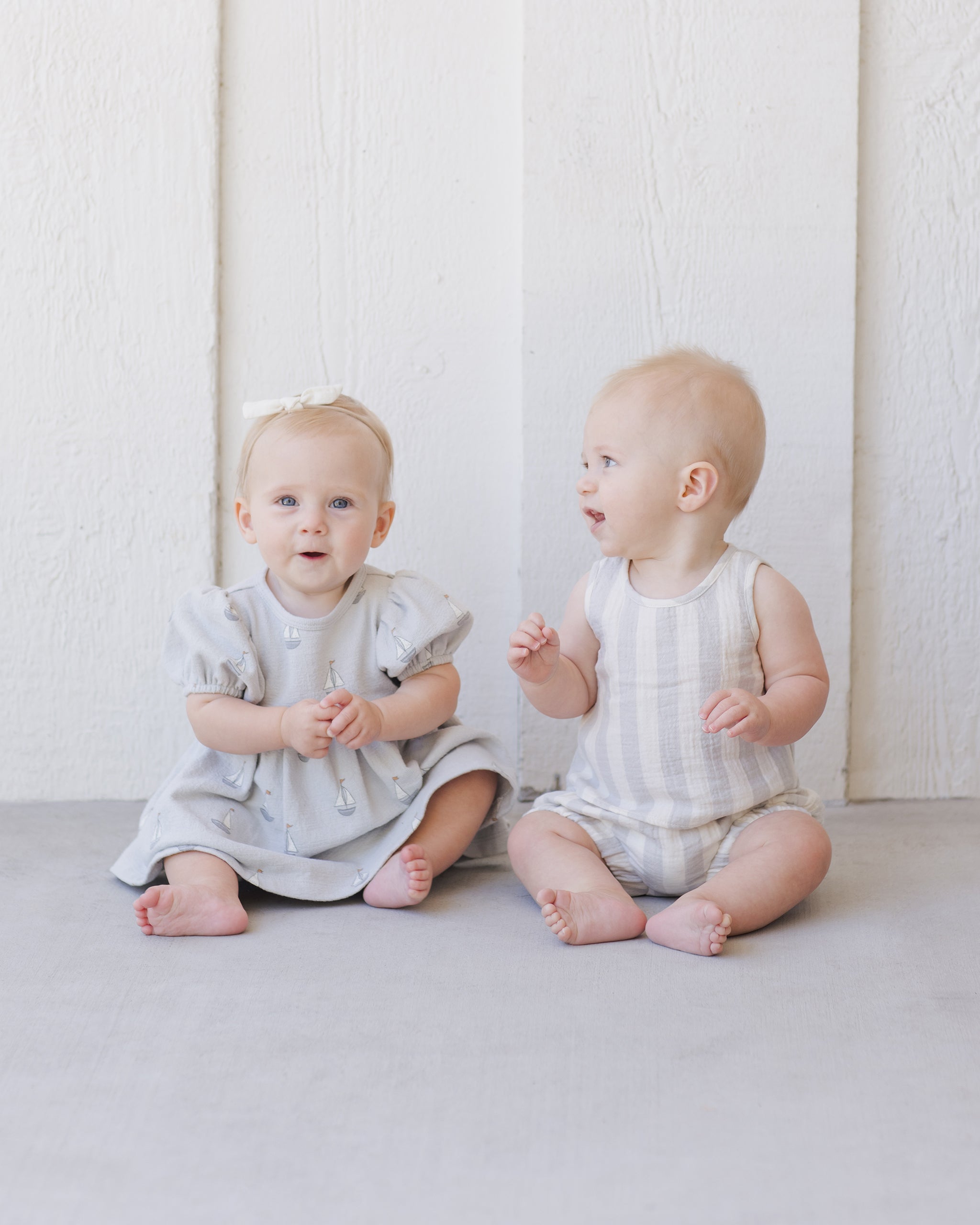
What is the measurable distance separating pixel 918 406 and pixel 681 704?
77cm

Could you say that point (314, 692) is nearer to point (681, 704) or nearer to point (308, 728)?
point (308, 728)

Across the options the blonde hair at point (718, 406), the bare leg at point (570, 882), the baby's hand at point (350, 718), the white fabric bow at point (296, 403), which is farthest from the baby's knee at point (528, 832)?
the white fabric bow at point (296, 403)

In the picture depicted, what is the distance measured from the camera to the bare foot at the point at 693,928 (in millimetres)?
1147

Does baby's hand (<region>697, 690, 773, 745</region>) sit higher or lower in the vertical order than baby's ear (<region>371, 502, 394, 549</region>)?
lower

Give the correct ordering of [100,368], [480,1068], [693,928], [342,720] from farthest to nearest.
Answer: [100,368]
[342,720]
[693,928]
[480,1068]

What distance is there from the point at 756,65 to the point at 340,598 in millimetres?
1045

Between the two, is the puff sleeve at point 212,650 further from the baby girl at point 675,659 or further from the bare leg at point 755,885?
the bare leg at point 755,885

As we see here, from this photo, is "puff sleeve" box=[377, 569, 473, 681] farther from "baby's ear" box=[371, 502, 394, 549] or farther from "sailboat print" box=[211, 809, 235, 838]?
"sailboat print" box=[211, 809, 235, 838]

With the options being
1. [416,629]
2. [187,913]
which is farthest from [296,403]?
[187,913]

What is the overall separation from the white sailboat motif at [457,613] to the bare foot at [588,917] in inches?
14.9

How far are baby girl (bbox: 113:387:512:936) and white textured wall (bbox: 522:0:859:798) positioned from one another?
1.19 feet

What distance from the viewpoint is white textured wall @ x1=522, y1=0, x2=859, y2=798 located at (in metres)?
1.72

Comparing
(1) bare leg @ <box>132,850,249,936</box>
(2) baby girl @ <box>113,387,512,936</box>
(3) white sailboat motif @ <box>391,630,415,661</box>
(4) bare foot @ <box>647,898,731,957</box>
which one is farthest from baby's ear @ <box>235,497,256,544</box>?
(4) bare foot @ <box>647,898,731,957</box>

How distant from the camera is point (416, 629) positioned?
55.6 inches
